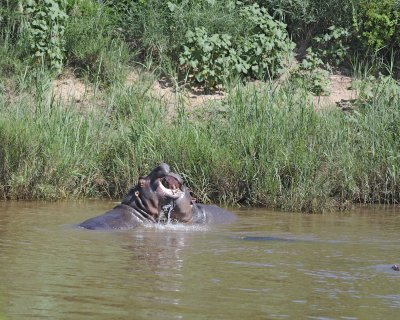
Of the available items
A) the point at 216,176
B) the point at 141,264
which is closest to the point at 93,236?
the point at 141,264

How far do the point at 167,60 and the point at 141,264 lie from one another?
7508 millimetres

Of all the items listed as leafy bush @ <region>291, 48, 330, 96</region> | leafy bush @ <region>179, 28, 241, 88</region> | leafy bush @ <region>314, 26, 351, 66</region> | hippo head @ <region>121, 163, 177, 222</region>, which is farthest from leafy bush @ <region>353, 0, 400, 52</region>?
hippo head @ <region>121, 163, 177, 222</region>

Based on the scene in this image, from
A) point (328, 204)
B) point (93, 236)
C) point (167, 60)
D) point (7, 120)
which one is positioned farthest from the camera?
point (167, 60)

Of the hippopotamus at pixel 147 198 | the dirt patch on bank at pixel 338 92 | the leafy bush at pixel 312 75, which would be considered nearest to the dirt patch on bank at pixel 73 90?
the leafy bush at pixel 312 75

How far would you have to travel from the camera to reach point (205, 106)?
13.5 metres

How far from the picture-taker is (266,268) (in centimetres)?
758

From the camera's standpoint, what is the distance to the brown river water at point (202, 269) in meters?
6.20

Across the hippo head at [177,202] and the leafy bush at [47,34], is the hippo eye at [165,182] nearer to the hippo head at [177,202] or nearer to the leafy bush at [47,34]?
the hippo head at [177,202]

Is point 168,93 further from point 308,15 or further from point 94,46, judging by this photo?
point 308,15

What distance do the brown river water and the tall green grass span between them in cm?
74

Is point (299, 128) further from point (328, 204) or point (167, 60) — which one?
point (167, 60)

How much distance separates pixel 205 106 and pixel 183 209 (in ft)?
12.6

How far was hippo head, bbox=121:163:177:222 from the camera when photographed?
9.82 m

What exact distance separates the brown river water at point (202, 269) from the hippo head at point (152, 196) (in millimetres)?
186
